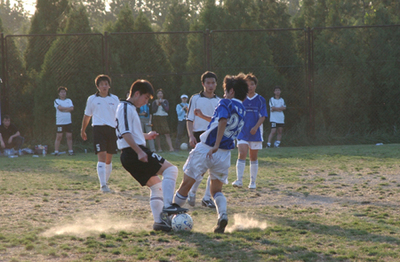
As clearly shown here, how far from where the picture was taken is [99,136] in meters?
7.36

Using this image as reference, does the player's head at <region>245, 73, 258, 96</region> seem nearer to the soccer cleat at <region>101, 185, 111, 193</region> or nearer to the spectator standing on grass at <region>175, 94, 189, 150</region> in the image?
the soccer cleat at <region>101, 185, 111, 193</region>

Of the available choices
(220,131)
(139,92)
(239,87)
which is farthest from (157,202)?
(239,87)

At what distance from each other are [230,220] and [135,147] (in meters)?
1.39

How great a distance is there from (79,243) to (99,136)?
11.1 feet

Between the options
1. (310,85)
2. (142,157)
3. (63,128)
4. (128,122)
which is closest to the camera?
(142,157)

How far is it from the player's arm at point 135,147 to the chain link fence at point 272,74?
1054cm

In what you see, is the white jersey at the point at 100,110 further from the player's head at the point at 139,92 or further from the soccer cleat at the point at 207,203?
the player's head at the point at 139,92

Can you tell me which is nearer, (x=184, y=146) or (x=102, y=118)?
(x=102, y=118)

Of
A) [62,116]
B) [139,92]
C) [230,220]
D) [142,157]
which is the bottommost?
[230,220]

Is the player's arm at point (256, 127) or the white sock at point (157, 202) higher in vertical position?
the player's arm at point (256, 127)

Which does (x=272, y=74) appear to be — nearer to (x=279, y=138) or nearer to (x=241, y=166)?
(x=279, y=138)

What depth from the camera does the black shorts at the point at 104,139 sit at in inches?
289

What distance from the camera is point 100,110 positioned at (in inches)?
292

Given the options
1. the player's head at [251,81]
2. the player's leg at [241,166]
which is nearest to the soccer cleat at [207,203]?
the player's leg at [241,166]
